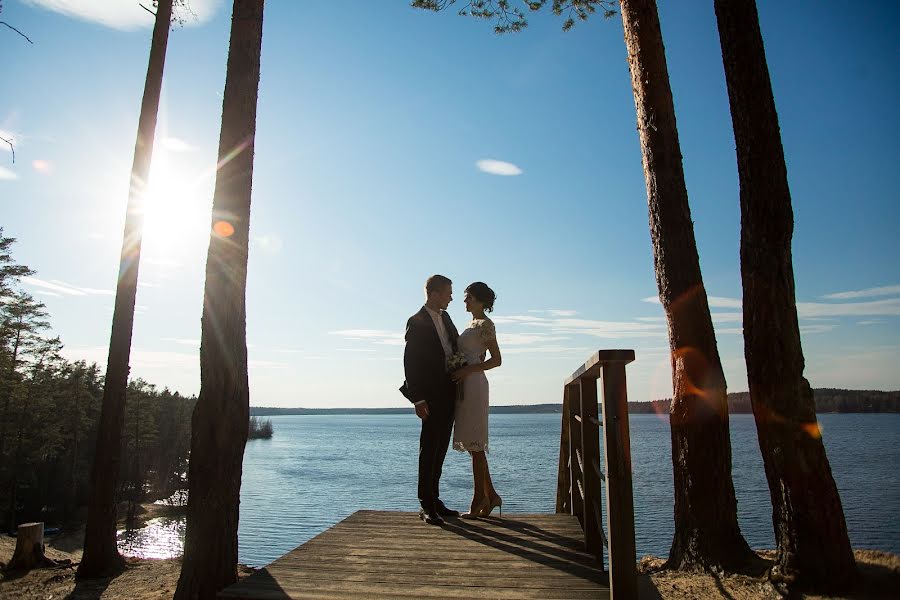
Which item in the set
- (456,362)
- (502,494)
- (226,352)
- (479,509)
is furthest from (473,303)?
(502,494)

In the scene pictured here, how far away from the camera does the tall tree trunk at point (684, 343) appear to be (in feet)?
16.4

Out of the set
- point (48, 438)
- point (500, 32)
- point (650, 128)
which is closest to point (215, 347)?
point (650, 128)

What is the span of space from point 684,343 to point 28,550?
32.2 feet

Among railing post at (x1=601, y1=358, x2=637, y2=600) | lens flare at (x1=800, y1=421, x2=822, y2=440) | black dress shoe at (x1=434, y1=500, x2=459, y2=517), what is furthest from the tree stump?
lens flare at (x1=800, y1=421, x2=822, y2=440)

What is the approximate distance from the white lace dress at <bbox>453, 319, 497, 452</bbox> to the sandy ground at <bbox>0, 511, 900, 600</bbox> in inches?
68.6

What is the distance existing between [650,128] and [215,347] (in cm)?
431

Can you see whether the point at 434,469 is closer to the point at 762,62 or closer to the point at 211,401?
the point at 211,401

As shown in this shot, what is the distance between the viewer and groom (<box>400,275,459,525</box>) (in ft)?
16.0

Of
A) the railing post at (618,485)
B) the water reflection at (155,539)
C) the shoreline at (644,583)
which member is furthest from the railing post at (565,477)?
the water reflection at (155,539)

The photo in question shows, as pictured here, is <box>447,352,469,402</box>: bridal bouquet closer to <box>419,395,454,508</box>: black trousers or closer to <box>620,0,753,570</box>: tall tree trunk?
<box>419,395,454,508</box>: black trousers

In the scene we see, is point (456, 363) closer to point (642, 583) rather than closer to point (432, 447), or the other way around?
point (432, 447)

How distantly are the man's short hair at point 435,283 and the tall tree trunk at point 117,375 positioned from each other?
523 cm

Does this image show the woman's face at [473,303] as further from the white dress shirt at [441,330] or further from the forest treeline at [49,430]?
the forest treeline at [49,430]

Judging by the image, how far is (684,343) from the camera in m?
5.26
